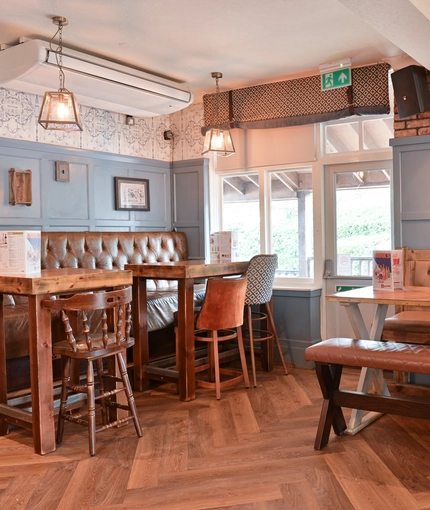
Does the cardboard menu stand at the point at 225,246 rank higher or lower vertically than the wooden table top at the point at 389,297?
higher

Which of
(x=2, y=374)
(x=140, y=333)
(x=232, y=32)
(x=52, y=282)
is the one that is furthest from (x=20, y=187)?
(x=232, y=32)

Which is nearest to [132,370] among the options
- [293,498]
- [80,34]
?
[293,498]

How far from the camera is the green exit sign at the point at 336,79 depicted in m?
5.02

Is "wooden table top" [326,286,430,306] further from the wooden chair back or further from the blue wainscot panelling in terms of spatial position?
the blue wainscot panelling

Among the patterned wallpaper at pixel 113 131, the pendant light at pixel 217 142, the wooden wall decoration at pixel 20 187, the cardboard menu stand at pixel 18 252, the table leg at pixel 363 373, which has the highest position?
the patterned wallpaper at pixel 113 131

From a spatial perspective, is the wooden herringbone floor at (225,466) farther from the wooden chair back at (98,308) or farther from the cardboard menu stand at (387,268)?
the cardboard menu stand at (387,268)

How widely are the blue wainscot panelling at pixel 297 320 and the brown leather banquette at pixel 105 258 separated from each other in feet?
2.63

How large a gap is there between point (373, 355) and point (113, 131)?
3817mm

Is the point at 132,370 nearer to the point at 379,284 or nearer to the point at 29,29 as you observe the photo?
the point at 379,284

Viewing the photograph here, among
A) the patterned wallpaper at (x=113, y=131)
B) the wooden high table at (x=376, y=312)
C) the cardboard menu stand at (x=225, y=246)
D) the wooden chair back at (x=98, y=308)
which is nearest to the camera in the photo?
the wooden chair back at (x=98, y=308)

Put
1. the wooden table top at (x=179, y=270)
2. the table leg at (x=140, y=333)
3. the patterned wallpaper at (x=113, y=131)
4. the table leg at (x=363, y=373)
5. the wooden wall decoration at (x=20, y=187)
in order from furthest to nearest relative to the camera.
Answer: the patterned wallpaper at (x=113, y=131) < the wooden wall decoration at (x=20, y=187) < the table leg at (x=140, y=333) < the wooden table top at (x=179, y=270) < the table leg at (x=363, y=373)

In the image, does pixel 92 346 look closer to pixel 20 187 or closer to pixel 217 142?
pixel 20 187

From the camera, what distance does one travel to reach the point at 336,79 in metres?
5.09

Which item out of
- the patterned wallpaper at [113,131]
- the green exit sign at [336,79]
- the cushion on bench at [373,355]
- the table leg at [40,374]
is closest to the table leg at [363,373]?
the cushion on bench at [373,355]
